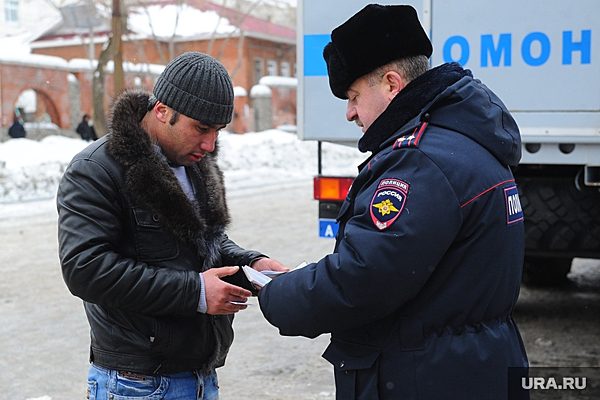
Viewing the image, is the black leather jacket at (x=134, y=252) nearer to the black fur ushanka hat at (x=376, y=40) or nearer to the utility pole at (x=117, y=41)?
the black fur ushanka hat at (x=376, y=40)

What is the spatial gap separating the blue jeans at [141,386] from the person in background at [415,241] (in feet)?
1.98

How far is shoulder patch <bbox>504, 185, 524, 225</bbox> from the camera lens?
6.46ft

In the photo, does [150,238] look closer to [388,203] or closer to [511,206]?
[388,203]

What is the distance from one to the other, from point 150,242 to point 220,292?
0.27 meters

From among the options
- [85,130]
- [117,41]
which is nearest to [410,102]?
[117,41]

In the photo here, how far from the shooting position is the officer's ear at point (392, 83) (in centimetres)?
198

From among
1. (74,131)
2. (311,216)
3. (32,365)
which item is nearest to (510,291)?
(32,365)

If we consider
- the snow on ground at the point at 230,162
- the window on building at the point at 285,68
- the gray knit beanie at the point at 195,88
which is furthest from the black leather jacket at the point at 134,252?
the window on building at the point at 285,68

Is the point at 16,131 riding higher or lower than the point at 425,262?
lower

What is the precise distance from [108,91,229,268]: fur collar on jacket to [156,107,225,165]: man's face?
6 centimetres

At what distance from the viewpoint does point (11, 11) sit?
2092 inches

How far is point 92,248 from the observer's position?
2.20m

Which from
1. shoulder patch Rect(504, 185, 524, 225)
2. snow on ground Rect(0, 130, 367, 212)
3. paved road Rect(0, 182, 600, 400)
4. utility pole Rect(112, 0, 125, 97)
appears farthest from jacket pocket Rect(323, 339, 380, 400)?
utility pole Rect(112, 0, 125, 97)

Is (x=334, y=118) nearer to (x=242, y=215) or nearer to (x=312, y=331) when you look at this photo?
(x=312, y=331)
